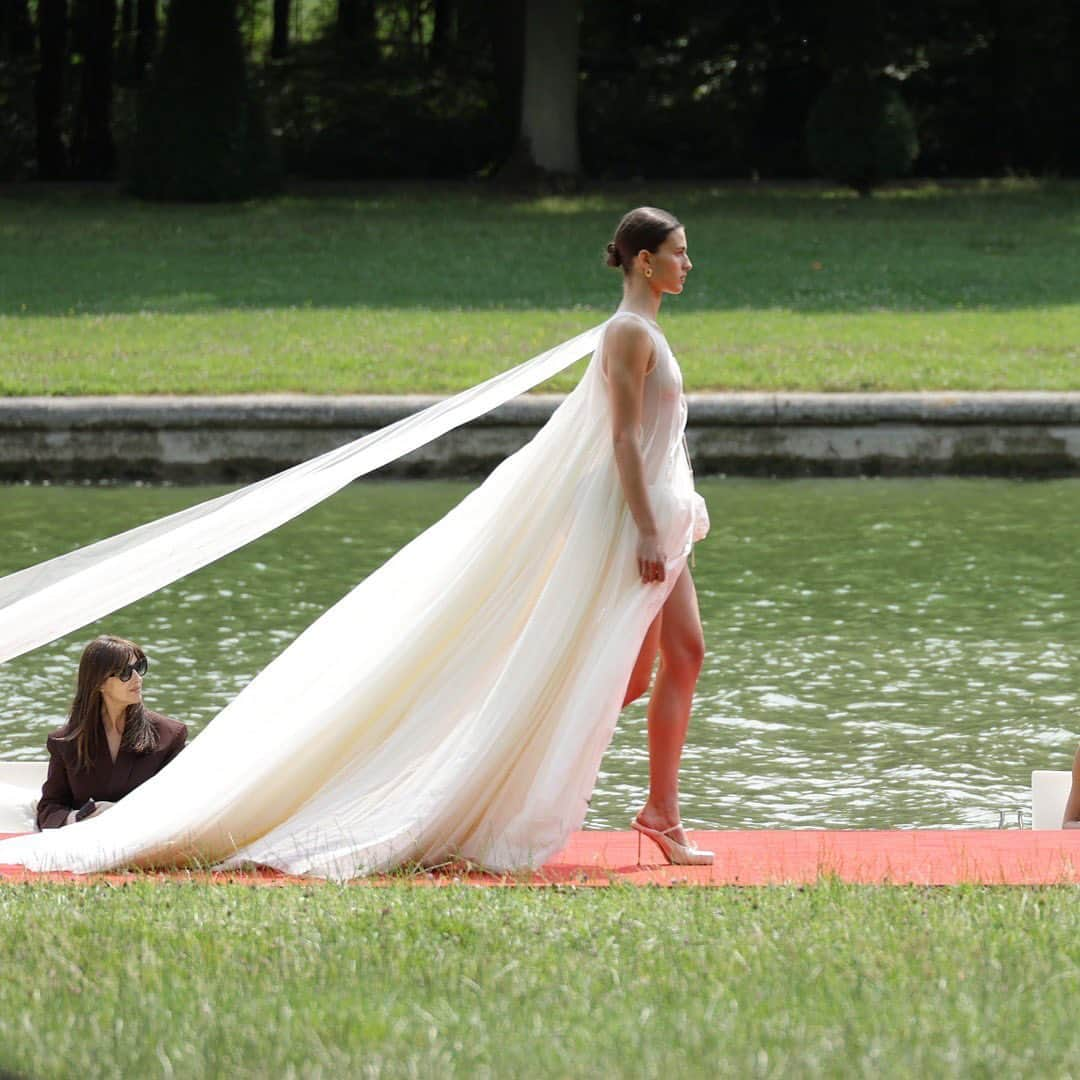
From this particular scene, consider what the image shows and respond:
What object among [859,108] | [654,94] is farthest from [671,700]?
[654,94]

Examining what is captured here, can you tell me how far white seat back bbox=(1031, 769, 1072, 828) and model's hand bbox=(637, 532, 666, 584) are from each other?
1760 mm

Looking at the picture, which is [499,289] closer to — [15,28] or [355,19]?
[15,28]

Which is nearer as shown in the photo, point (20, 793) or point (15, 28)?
point (20, 793)

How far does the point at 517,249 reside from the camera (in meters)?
21.3

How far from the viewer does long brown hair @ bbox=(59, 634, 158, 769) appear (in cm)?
610

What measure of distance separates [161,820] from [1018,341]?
11.1m

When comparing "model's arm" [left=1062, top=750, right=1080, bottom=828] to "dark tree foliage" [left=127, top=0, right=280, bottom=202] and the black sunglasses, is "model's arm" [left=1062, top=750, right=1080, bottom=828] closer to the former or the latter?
the black sunglasses

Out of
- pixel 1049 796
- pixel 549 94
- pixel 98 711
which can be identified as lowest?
pixel 1049 796

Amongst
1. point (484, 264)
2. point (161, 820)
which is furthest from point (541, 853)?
point (484, 264)

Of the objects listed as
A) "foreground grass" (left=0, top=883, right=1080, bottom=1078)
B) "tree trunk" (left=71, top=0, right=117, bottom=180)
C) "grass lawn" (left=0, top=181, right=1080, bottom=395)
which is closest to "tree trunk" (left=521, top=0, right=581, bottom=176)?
"grass lawn" (left=0, top=181, right=1080, bottom=395)

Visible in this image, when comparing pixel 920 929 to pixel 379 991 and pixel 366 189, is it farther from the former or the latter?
pixel 366 189

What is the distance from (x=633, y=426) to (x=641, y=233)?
52 cm

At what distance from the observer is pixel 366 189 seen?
28078 mm

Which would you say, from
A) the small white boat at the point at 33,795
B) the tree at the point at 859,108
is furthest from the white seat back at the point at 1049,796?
the tree at the point at 859,108
